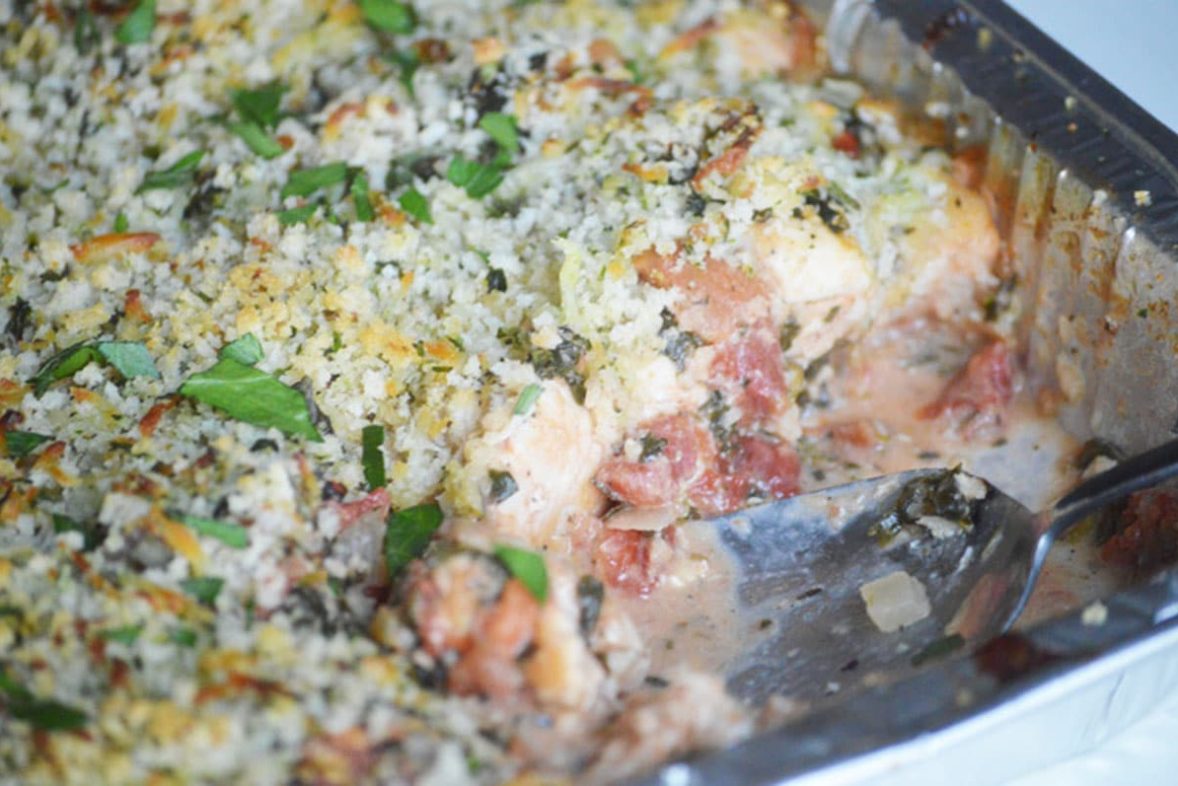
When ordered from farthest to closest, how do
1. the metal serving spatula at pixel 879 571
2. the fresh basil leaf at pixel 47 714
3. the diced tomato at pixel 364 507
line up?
the metal serving spatula at pixel 879 571 → the diced tomato at pixel 364 507 → the fresh basil leaf at pixel 47 714

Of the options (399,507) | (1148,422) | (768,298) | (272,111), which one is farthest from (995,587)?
(272,111)

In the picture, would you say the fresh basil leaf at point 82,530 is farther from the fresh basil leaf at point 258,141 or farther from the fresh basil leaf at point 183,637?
the fresh basil leaf at point 258,141

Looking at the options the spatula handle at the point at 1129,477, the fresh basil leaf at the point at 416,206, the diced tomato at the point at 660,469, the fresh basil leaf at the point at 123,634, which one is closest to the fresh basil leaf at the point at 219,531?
the fresh basil leaf at the point at 123,634

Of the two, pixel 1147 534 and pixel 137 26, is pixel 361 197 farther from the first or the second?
pixel 1147 534

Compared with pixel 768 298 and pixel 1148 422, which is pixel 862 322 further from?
pixel 1148 422

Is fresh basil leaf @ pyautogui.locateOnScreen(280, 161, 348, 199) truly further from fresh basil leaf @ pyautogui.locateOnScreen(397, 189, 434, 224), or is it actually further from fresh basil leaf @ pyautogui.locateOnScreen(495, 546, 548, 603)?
fresh basil leaf @ pyautogui.locateOnScreen(495, 546, 548, 603)

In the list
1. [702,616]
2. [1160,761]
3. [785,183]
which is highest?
[785,183]

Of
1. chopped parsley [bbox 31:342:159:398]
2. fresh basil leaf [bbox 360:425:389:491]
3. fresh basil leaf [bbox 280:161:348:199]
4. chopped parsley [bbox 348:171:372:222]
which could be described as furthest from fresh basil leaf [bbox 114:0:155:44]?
fresh basil leaf [bbox 360:425:389:491]

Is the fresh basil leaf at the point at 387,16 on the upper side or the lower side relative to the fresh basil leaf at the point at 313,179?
upper
